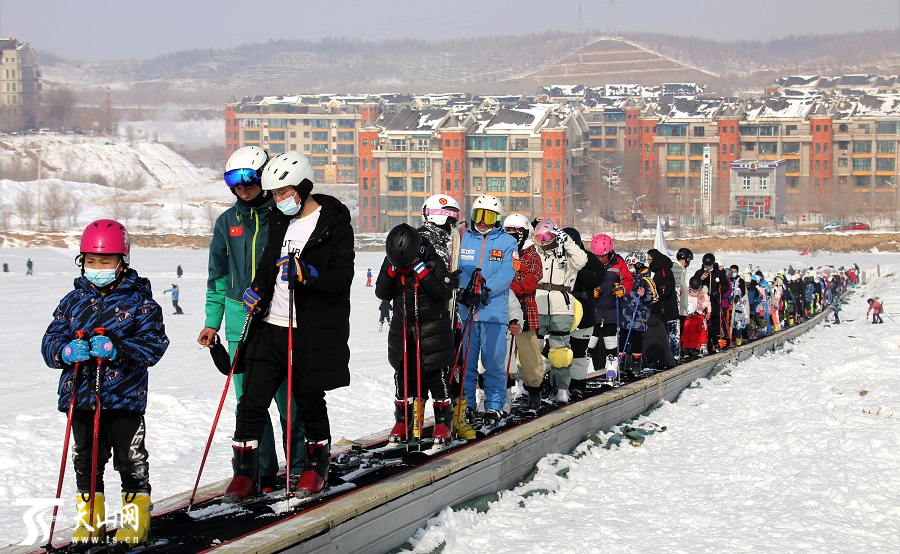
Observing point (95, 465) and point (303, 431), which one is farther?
point (303, 431)

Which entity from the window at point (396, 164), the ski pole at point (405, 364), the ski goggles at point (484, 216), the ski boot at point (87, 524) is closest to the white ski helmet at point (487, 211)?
the ski goggles at point (484, 216)

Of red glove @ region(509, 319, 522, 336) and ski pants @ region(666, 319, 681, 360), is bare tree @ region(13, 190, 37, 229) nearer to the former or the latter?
ski pants @ region(666, 319, 681, 360)

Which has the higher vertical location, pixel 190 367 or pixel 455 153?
pixel 455 153

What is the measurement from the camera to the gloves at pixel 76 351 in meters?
6.01

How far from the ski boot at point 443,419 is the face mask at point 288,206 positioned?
2.48 meters

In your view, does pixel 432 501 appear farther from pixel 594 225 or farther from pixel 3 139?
pixel 3 139

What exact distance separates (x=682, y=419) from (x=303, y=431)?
21.0 ft

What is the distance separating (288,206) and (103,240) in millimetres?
1274

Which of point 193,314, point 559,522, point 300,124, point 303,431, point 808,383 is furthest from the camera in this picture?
point 300,124

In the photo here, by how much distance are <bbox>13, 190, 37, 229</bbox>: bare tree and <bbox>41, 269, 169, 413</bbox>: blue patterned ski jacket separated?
11599cm

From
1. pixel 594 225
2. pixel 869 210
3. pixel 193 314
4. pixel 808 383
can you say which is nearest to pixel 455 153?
pixel 594 225

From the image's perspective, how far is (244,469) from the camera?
7.12 metres

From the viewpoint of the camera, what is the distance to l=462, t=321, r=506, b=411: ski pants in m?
10.3

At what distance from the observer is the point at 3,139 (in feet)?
656
